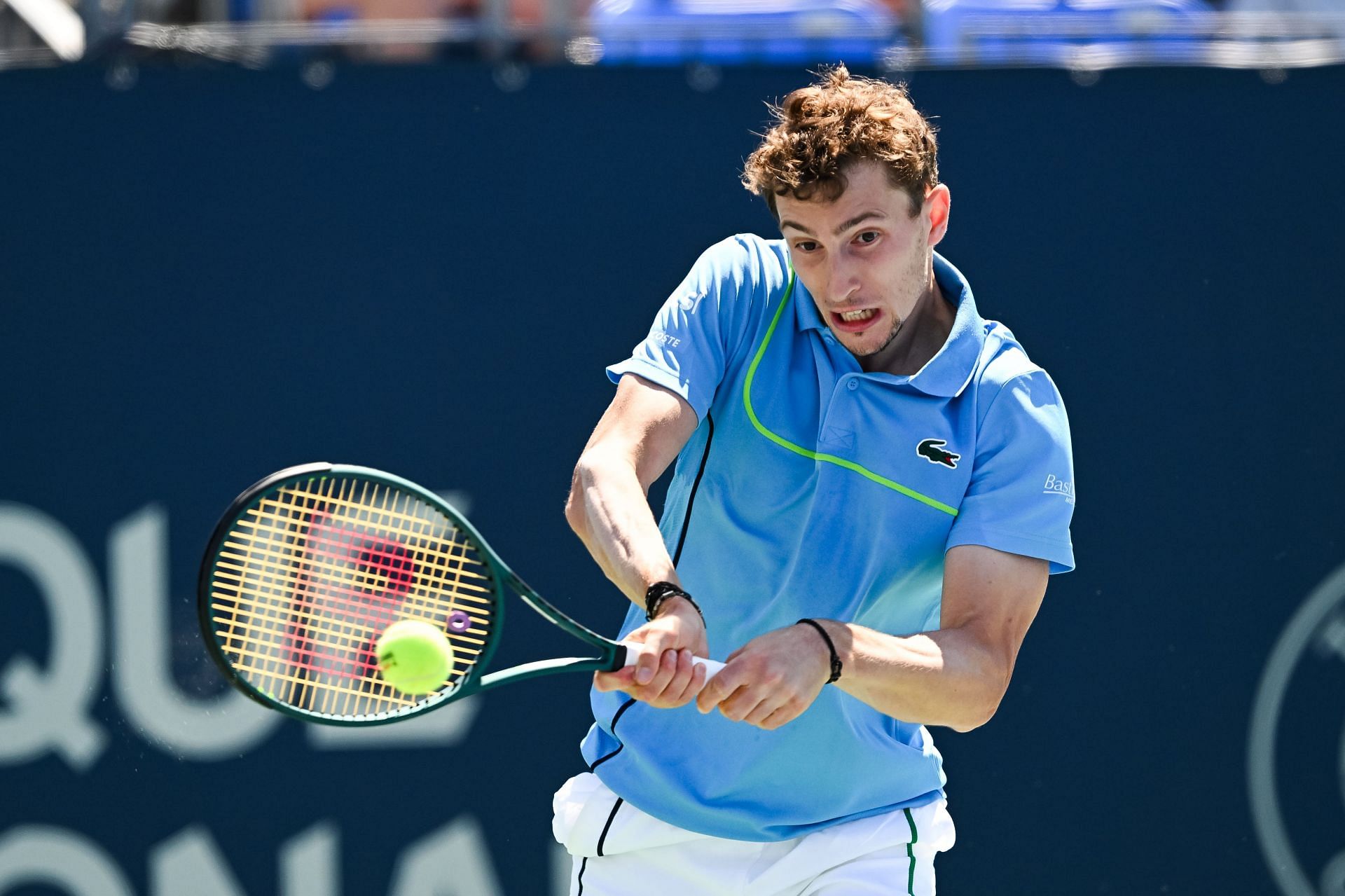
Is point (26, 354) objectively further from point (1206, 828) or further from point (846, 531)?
point (1206, 828)

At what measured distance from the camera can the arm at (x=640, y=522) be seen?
7.17 feet

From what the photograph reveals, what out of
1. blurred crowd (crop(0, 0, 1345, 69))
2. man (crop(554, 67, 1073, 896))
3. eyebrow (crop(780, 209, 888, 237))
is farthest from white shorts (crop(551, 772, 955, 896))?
blurred crowd (crop(0, 0, 1345, 69))

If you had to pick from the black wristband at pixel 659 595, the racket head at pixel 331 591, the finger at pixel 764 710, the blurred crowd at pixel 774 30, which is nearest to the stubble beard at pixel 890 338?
the black wristband at pixel 659 595

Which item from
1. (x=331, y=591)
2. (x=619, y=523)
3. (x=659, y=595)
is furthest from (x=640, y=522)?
(x=331, y=591)

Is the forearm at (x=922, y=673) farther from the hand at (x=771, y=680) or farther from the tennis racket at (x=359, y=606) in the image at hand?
the tennis racket at (x=359, y=606)

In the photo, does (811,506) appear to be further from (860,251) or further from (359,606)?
(359,606)

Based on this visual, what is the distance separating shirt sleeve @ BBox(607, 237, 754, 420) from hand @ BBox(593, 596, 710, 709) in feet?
1.55

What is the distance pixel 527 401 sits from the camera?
402cm

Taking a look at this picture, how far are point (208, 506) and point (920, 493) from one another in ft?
6.95

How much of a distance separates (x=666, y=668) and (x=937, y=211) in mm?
945

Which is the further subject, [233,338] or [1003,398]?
[233,338]

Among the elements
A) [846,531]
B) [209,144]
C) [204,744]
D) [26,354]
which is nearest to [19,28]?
[209,144]

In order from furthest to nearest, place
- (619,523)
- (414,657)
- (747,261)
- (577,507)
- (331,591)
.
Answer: (331,591) < (747,261) < (577,507) < (619,523) < (414,657)

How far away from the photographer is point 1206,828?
411cm
